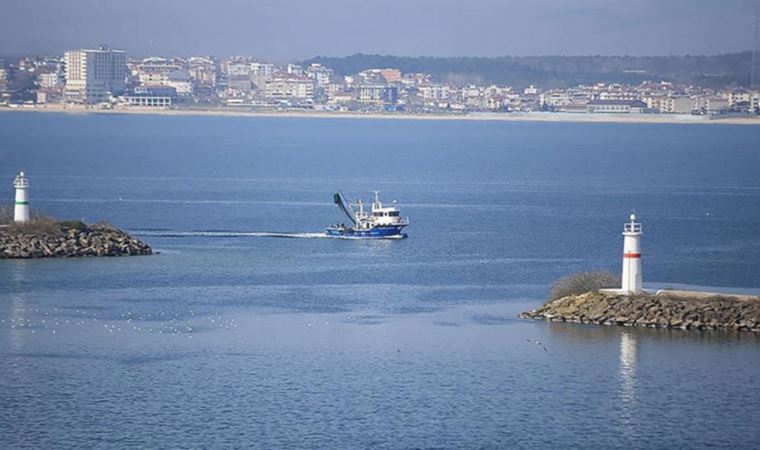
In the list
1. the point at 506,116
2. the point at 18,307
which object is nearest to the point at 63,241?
the point at 18,307

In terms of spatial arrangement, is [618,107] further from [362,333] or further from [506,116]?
[362,333]

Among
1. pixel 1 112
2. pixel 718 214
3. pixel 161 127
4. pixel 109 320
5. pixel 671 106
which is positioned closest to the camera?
pixel 109 320

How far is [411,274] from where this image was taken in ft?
116

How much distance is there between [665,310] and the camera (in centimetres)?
2733

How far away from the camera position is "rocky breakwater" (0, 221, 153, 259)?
117 feet

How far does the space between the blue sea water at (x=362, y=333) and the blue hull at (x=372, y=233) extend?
60 centimetres

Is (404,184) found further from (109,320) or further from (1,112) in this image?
(1,112)

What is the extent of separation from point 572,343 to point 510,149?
3121 inches

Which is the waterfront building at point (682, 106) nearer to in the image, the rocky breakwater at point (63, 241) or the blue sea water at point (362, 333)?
the blue sea water at point (362, 333)

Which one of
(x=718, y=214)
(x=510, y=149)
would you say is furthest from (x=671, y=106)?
(x=718, y=214)

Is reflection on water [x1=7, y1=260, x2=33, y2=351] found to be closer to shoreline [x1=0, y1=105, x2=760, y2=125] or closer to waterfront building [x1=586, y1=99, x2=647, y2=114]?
shoreline [x1=0, y1=105, x2=760, y2=125]

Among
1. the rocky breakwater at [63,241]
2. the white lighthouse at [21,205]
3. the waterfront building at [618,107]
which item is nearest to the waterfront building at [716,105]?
the waterfront building at [618,107]

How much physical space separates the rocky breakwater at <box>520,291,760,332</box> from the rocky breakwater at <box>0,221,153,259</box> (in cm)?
1198

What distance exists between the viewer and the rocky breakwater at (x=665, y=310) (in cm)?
2702
